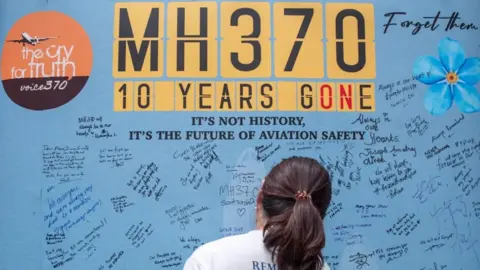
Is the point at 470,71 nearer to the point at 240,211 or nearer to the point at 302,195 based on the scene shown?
the point at 240,211

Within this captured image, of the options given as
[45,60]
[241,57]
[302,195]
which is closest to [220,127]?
[241,57]

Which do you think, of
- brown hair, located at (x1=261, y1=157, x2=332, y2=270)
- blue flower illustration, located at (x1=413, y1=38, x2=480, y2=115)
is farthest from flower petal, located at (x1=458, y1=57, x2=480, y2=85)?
brown hair, located at (x1=261, y1=157, x2=332, y2=270)

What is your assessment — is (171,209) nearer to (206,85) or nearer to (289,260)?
(206,85)

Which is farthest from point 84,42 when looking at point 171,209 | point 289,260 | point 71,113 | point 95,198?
point 289,260

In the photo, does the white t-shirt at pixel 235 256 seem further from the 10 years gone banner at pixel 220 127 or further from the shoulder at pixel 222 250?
the 10 years gone banner at pixel 220 127

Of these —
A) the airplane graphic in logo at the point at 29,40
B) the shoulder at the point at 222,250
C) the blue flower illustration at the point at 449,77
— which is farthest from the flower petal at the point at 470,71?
the airplane graphic in logo at the point at 29,40

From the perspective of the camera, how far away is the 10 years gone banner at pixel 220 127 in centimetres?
327

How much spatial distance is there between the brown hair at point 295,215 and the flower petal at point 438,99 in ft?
5.92

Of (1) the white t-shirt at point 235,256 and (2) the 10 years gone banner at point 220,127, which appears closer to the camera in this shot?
(1) the white t-shirt at point 235,256

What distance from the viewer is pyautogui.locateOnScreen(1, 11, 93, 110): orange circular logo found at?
3346 millimetres

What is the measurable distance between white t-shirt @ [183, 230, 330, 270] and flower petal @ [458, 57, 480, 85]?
226 centimetres

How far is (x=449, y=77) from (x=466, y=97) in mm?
172

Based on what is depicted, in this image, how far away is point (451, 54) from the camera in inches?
Result: 136
